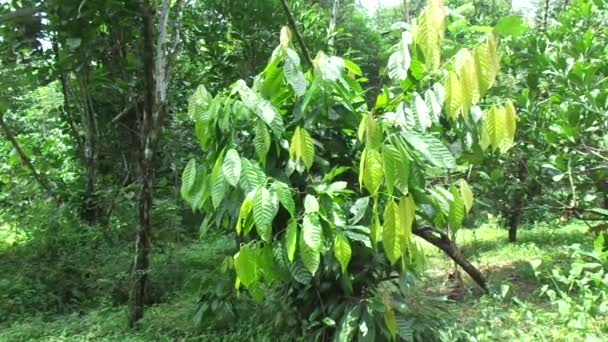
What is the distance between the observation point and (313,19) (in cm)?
671

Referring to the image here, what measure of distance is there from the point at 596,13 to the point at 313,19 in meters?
3.41

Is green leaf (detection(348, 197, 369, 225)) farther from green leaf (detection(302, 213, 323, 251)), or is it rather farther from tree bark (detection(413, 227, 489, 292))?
tree bark (detection(413, 227, 489, 292))

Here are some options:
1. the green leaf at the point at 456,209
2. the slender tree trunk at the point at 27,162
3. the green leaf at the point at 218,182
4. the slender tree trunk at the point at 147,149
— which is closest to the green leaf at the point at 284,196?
the green leaf at the point at 218,182

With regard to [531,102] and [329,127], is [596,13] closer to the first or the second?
[531,102]

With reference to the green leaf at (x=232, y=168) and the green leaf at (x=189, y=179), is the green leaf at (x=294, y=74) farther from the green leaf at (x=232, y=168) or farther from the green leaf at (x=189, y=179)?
the green leaf at (x=189, y=179)

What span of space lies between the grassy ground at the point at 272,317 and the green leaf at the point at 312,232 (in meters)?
0.95

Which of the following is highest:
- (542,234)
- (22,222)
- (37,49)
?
(37,49)

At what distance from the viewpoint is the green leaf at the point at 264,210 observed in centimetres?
186

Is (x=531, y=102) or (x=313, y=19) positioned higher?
(x=313, y=19)

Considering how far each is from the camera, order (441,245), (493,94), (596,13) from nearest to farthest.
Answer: (441,245), (493,94), (596,13)

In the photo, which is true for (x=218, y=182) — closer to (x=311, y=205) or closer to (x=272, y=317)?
(x=311, y=205)

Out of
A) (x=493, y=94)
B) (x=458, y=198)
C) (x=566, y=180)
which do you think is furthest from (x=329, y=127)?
(x=566, y=180)

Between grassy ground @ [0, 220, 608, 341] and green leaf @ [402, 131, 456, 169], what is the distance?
38.4 inches

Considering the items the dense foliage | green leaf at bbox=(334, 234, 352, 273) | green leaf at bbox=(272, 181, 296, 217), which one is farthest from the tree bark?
green leaf at bbox=(272, 181, 296, 217)
